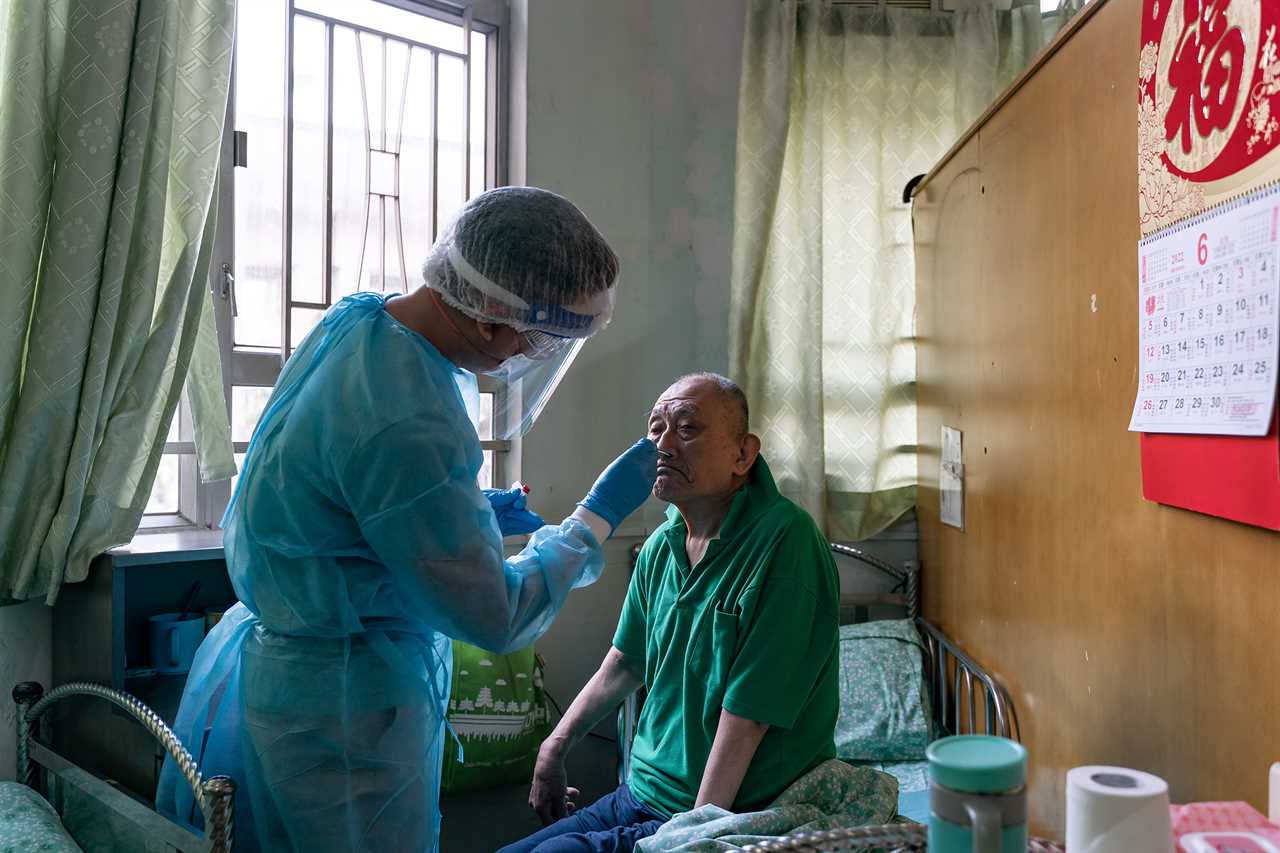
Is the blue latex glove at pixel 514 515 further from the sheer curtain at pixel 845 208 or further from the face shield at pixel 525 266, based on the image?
the sheer curtain at pixel 845 208

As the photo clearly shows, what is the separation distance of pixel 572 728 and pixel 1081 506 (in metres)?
1.08

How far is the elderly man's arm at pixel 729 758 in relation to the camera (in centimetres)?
154

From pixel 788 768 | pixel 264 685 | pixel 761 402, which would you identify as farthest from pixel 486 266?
pixel 761 402

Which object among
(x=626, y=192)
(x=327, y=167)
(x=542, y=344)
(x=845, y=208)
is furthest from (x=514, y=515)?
(x=845, y=208)

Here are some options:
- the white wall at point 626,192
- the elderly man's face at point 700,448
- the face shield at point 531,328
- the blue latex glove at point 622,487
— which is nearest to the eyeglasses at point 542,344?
the face shield at point 531,328

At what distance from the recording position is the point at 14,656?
191 cm

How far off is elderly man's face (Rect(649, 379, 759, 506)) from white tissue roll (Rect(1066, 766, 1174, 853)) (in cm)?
108

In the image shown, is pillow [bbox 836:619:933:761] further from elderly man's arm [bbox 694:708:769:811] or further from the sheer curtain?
elderly man's arm [bbox 694:708:769:811]

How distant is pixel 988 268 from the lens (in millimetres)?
2279

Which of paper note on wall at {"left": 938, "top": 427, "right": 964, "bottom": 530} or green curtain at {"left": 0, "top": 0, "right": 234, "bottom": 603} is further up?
green curtain at {"left": 0, "top": 0, "right": 234, "bottom": 603}

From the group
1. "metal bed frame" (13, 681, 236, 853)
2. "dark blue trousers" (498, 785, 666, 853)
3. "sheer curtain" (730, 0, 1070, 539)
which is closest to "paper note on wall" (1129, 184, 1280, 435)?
"dark blue trousers" (498, 785, 666, 853)

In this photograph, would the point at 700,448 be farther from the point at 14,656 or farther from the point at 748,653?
the point at 14,656

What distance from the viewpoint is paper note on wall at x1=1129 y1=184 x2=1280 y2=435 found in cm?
108

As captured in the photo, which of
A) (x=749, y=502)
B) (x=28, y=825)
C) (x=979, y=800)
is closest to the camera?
(x=979, y=800)
